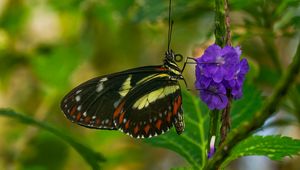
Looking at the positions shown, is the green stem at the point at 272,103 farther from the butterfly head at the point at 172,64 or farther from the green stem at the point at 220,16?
the butterfly head at the point at 172,64

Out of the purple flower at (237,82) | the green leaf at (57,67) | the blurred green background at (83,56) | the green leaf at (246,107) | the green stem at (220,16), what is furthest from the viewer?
the green leaf at (57,67)

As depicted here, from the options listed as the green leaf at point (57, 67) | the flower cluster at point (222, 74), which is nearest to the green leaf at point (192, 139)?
the flower cluster at point (222, 74)

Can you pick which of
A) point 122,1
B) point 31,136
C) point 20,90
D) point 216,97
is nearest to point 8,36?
point 20,90

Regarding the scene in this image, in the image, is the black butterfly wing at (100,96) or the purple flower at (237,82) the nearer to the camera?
the purple flower at (237,82)

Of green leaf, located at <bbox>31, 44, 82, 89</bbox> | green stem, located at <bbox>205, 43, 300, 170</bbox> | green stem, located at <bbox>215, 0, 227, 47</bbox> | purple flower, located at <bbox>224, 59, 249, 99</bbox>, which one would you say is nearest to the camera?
green stem, located at <bbox>205, 43, 300, 170</bbox>

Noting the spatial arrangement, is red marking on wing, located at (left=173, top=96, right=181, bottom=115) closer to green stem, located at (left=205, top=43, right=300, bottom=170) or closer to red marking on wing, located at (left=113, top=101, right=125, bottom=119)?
red marking on wing, located at (left=113, top=101, right=125, bottom=119)

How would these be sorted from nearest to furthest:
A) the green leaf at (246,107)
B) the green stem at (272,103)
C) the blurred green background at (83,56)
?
1. the green stem at (272,103)
2. the green leaf at (246,107)
3. the blurred green background at (83,56)

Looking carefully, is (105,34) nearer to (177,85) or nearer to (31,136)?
(31,136)

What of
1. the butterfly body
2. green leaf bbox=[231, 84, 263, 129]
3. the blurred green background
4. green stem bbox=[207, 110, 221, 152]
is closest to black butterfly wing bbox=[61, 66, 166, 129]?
the butterfly body

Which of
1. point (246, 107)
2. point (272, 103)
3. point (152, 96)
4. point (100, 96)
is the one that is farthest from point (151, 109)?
point (272, 103)
